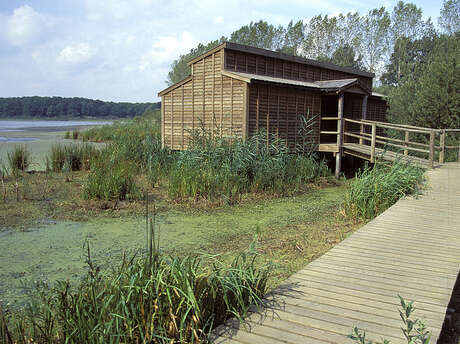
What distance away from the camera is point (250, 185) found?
33.7 ft

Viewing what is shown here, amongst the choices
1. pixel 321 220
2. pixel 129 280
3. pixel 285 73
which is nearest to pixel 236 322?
pixel 129 280

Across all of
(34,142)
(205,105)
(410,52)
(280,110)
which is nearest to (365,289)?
(280,110)

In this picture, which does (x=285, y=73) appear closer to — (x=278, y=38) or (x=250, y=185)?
(x=250, y=185)

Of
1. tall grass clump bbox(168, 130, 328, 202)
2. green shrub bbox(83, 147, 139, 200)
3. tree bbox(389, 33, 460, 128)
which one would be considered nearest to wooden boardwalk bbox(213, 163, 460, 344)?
tall grass clump bbox(168, 130, 328, 202)

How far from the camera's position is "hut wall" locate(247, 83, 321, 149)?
12148 mm

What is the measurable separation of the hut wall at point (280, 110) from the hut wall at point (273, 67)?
155cm

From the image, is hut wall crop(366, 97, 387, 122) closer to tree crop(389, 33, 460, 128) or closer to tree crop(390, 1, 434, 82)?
tree crop(389, 33, 460, 128)

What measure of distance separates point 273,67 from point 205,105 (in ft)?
9.91

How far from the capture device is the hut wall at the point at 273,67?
13.3m

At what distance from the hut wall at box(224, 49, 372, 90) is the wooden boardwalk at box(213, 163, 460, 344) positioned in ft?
28.8

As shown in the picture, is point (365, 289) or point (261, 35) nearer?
point (365, 289)

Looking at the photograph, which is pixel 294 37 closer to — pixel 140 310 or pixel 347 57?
pixel 347 57

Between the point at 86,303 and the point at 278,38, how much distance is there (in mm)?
46957

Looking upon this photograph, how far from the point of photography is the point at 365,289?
356 cm
